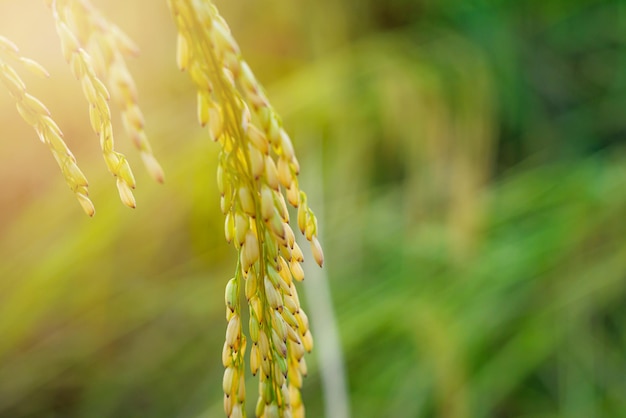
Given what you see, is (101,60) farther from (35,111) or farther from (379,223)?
(379,223)

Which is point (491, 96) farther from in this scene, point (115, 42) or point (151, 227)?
point (115, 42)

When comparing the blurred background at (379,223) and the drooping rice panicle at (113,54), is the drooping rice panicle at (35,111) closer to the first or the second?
the drooping rice panicle at (113,54)

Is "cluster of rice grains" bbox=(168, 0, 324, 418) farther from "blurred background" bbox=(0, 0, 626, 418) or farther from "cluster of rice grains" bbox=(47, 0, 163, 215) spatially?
"blurred background" bbox=(0, 0, 626, 418)

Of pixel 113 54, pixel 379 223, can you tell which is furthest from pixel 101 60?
pixel 379 223

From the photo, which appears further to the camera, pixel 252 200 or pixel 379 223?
pixel 379 223

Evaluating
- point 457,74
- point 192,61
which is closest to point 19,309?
point 457,74

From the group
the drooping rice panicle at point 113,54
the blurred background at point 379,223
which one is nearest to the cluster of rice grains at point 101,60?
the drooping rice panicle at point 113,54

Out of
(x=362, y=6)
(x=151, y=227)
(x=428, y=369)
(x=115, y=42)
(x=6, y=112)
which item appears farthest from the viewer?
(x=362, y=6)
